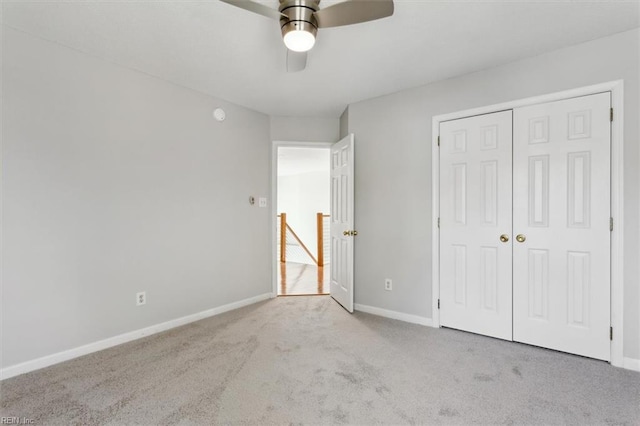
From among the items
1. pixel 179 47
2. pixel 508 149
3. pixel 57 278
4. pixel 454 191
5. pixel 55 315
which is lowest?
pixel 55 315

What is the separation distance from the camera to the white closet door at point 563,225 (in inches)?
88.3

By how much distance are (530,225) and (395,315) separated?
1.54 metres

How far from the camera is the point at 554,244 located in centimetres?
241

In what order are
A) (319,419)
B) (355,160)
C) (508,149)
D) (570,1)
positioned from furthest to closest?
(355,160)
(508,149)
(570,1)
(319,419)

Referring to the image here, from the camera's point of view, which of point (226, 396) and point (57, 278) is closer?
point (226, 396)

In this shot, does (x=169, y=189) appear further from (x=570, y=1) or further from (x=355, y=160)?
(x=570, y=1)

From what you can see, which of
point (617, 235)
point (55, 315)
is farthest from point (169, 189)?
point (617, 235)

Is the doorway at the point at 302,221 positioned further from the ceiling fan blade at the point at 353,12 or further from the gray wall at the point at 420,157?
the ceiling fan blade at the point at 353,12

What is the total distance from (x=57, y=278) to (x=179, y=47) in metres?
1.97

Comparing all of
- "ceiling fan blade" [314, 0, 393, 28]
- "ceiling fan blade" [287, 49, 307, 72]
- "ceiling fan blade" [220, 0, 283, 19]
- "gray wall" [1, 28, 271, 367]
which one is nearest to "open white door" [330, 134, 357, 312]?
"gray wall" [1, 28, 271, 367]

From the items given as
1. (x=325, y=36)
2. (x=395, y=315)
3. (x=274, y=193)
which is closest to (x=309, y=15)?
(x=325, y=36)

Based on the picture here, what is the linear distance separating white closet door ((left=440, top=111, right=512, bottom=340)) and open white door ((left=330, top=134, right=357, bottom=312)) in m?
0.95

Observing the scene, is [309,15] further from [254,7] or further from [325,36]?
[325,36]

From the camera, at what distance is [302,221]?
9219 mm
